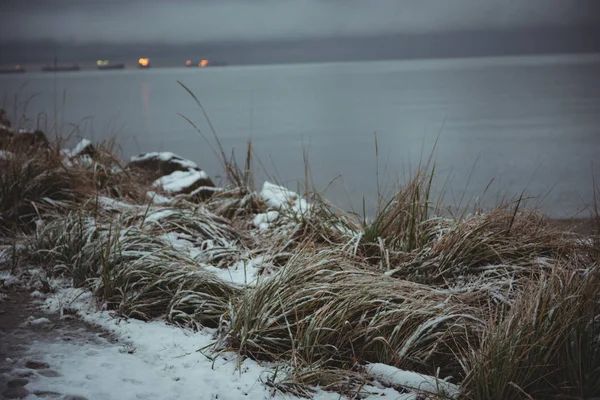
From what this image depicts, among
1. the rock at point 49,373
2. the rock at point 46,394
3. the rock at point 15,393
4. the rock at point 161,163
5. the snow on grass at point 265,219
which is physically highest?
the rock at point 161,163

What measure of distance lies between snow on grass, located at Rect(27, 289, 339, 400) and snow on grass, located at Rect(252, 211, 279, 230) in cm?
142

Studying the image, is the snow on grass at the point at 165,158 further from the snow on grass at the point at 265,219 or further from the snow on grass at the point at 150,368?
the snow on grass at the point at 150,368

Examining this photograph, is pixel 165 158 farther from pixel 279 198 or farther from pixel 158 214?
pixel 158 214

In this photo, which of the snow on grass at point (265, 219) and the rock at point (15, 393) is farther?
the snow on grass at point (265, 219)

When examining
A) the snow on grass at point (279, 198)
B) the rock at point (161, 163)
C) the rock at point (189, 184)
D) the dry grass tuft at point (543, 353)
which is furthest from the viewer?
the rock at point (161, 163)

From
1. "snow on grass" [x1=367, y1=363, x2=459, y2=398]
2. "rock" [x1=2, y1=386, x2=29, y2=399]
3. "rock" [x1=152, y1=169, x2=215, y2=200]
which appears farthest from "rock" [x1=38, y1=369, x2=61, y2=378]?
"rock" [x1=152, y1=169, x2=215, y2=200]

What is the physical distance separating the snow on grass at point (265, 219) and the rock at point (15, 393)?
82.9 inches

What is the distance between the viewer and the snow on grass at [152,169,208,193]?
5168mm

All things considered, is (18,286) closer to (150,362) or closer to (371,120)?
(150,362)

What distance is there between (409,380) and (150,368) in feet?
3.65

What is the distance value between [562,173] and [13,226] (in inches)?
314

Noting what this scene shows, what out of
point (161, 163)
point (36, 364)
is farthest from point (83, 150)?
point (36, 364)

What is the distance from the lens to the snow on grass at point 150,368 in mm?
2180

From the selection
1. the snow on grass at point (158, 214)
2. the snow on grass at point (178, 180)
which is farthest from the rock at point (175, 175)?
the snow on grass at point (158, 214)
